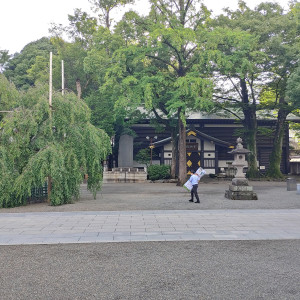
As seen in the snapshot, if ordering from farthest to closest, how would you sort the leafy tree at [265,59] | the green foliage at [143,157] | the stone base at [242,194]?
1. the green foliage at [143,157]
2. the leafy tree at [265,59]
3. the stone base at [242,194]

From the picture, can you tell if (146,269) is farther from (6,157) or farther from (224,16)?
(224,16)

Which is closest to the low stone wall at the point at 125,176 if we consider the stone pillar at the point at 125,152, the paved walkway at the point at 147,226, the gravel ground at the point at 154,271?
the stone pillar at the point at 125,152

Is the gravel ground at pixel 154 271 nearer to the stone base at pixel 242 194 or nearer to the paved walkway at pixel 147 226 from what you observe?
the paved walkway at pixel 147 226

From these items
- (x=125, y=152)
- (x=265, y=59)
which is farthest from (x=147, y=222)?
(x=125, y=152)

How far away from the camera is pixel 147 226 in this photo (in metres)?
9.09

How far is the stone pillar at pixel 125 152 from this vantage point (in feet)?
109

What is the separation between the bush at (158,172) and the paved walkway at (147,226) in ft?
55.0

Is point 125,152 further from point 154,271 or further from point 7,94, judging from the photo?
point 154,271

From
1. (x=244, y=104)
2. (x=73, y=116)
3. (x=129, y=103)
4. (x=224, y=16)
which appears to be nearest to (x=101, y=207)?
(x=73, y=116)

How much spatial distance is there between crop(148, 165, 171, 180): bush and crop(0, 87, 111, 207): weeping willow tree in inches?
556

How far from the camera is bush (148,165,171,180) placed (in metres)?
28.4

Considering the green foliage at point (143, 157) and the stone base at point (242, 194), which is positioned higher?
the green foliage at point (143, 157)

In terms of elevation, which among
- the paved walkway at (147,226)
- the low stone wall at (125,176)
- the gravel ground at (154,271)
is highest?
the low stone wall at (125,176)

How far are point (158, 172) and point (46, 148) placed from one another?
16.7 metres
